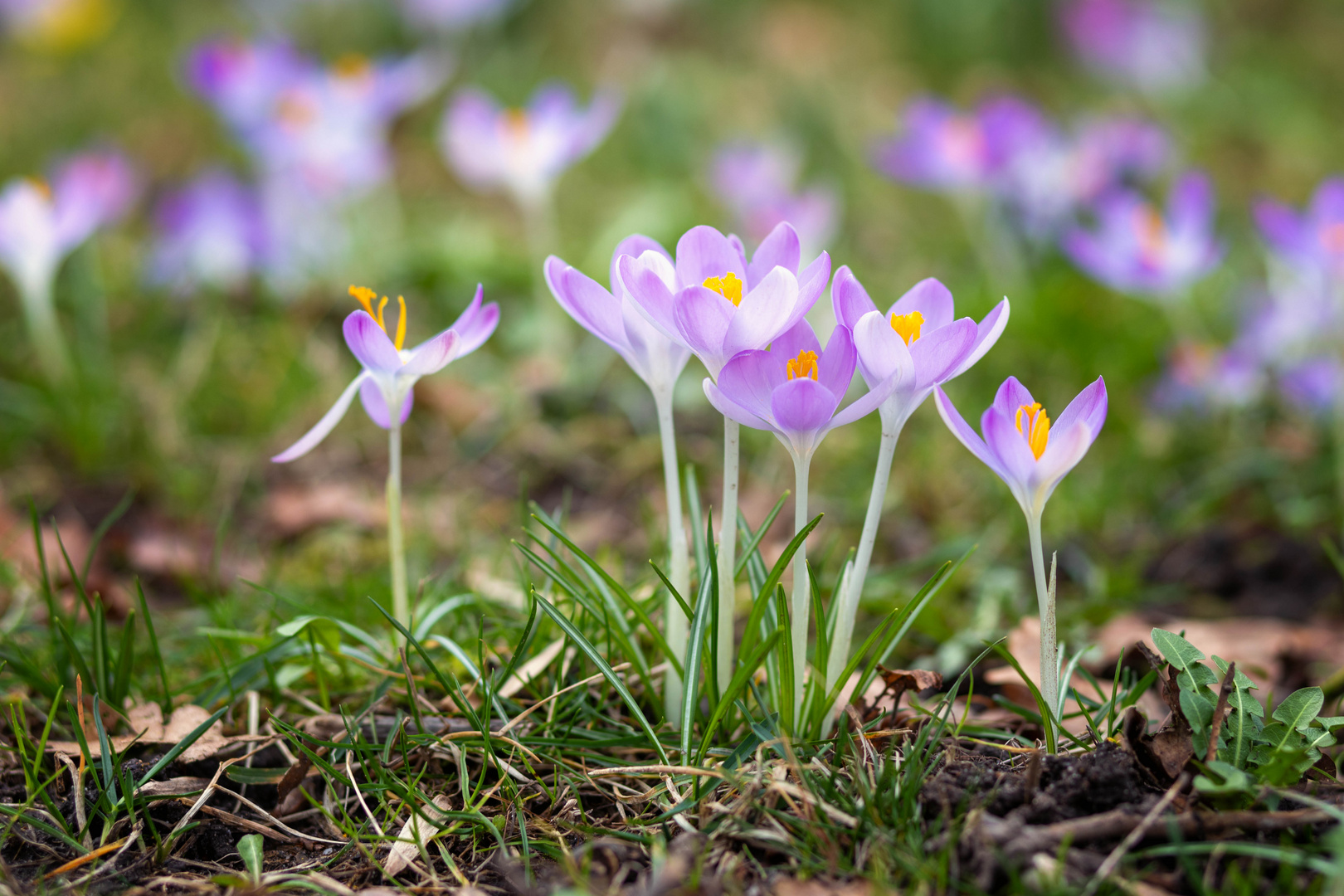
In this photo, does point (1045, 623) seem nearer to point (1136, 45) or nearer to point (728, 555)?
point (728, 555)

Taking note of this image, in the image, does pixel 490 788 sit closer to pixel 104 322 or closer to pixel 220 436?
pixel 220 436

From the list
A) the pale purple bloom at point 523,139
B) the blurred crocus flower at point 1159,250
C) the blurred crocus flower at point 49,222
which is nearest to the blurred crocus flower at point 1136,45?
the blurred crocus flower at point 1159,250

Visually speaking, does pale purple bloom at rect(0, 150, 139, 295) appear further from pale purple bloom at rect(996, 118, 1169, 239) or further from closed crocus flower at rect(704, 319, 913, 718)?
pale purple bloom at rect(996, 118, 1169, 239)

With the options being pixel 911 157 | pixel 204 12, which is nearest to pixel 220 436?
pixel 911 157

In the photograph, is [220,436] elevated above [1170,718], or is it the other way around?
[1170,718]

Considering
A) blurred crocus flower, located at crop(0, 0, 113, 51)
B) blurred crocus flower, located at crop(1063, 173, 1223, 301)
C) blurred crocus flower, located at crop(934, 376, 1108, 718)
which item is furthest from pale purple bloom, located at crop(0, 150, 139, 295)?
blurred crocus flower, located at crop(0, 0, 113, 51)

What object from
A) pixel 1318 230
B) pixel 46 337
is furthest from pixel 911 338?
pixel 46 337

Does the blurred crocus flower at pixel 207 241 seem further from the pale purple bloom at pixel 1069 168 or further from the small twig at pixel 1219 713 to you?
the small twig at pixel 1219 713
